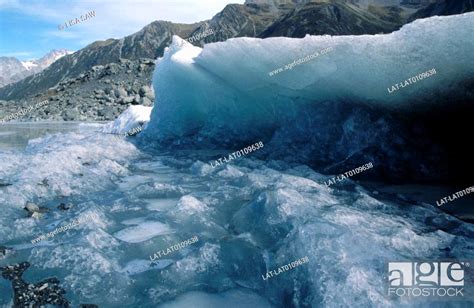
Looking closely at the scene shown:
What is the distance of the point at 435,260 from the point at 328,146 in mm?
4610

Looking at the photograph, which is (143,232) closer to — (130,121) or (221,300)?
(221,300)

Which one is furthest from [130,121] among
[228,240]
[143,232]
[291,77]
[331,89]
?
[228,240]

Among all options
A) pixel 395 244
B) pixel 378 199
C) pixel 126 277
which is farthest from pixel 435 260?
pixel 126 277

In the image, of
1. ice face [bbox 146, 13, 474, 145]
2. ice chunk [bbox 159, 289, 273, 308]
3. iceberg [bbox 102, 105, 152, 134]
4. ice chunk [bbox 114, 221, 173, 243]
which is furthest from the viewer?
iceberg [bbox 102, 105, 152, 134]

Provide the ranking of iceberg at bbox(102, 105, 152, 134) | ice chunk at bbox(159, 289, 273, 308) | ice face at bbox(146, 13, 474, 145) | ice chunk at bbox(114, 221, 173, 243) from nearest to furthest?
ice chunk at bbox(159, 289, 273, 308) < ice chunk at bbox(114, 221, 173, 243) < ice face at bbox(146, 13, 474, 145) < iceberg at bbox(102, 105, 152, 134)

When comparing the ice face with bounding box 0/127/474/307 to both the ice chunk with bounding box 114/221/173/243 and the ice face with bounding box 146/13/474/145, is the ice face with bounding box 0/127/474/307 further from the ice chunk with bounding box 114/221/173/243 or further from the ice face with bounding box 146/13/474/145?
the ice face with bounding box 146/13/474/145

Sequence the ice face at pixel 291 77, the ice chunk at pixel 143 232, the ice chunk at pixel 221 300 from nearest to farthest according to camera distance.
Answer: the ice chunk at pixel 221 300 < the ice chunk at pixel 143 232 < the ice face at pixel 291 77

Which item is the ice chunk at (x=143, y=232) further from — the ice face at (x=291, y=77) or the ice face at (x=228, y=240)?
the ice face at (x=291, y=77)

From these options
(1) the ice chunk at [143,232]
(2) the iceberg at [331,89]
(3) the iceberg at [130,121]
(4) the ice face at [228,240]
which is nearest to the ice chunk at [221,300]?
(4) the ice face at [228,240]

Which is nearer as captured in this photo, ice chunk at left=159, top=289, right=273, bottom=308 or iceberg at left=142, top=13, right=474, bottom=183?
ice chunk at left=159, top=289, right=273, bottom=308

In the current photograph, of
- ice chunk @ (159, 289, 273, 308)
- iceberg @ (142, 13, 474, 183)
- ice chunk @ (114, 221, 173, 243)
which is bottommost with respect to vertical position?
ice chunk @ (159, 289, 273, 308)

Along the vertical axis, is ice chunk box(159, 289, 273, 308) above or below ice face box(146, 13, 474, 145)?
below

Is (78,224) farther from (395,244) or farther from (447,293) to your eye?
(447,293)

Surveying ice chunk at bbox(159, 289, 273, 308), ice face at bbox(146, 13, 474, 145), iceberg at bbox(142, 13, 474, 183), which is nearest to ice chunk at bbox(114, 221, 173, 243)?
ice chunk at bbox(159, 289, 273, 308)
